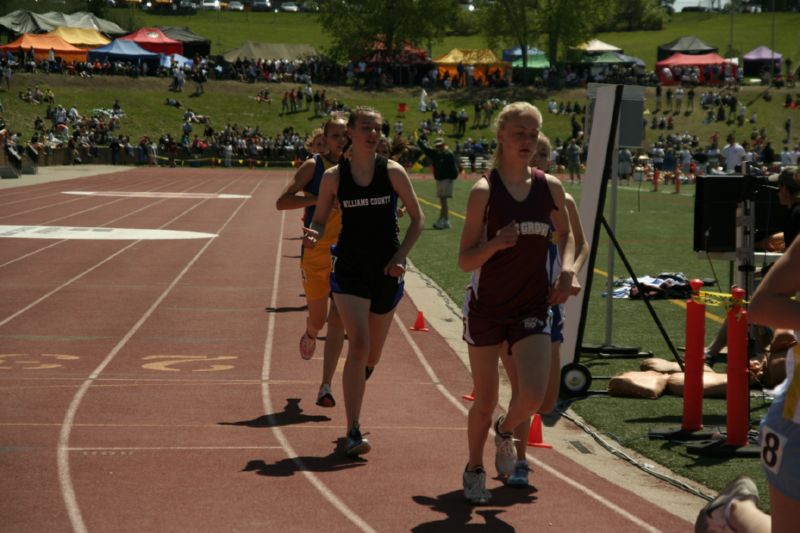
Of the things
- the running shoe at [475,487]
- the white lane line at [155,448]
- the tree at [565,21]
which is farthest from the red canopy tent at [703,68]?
the running shoe at [475,487]

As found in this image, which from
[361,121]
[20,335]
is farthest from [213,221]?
[361,121]

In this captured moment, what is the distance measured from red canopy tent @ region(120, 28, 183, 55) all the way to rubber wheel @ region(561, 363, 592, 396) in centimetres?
7582

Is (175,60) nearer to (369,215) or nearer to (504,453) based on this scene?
(369,215)

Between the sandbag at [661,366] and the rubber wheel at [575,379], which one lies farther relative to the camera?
the sandbag at [661,366]

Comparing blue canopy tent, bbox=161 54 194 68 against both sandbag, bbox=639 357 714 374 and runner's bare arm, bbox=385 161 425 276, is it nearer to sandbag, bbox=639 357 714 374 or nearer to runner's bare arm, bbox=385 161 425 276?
sandbag, bbox=639 357 714 374

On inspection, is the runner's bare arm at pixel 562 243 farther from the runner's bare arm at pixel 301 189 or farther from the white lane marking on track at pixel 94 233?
the white lane marking on track at pixel 94 233

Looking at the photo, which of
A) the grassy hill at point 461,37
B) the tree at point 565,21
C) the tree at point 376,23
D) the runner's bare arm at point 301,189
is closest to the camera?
the runner's bare arm at point 301,189

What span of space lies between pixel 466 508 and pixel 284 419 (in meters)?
2.51

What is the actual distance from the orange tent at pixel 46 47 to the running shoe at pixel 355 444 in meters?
74.7

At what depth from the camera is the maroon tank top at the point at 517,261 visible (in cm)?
611

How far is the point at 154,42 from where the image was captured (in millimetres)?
82688

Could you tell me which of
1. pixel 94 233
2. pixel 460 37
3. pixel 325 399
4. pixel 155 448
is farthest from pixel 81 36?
pixel 155 448

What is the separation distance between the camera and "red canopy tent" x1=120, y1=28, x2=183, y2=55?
82438 millimetres

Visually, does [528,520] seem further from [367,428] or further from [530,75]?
[530,75]
